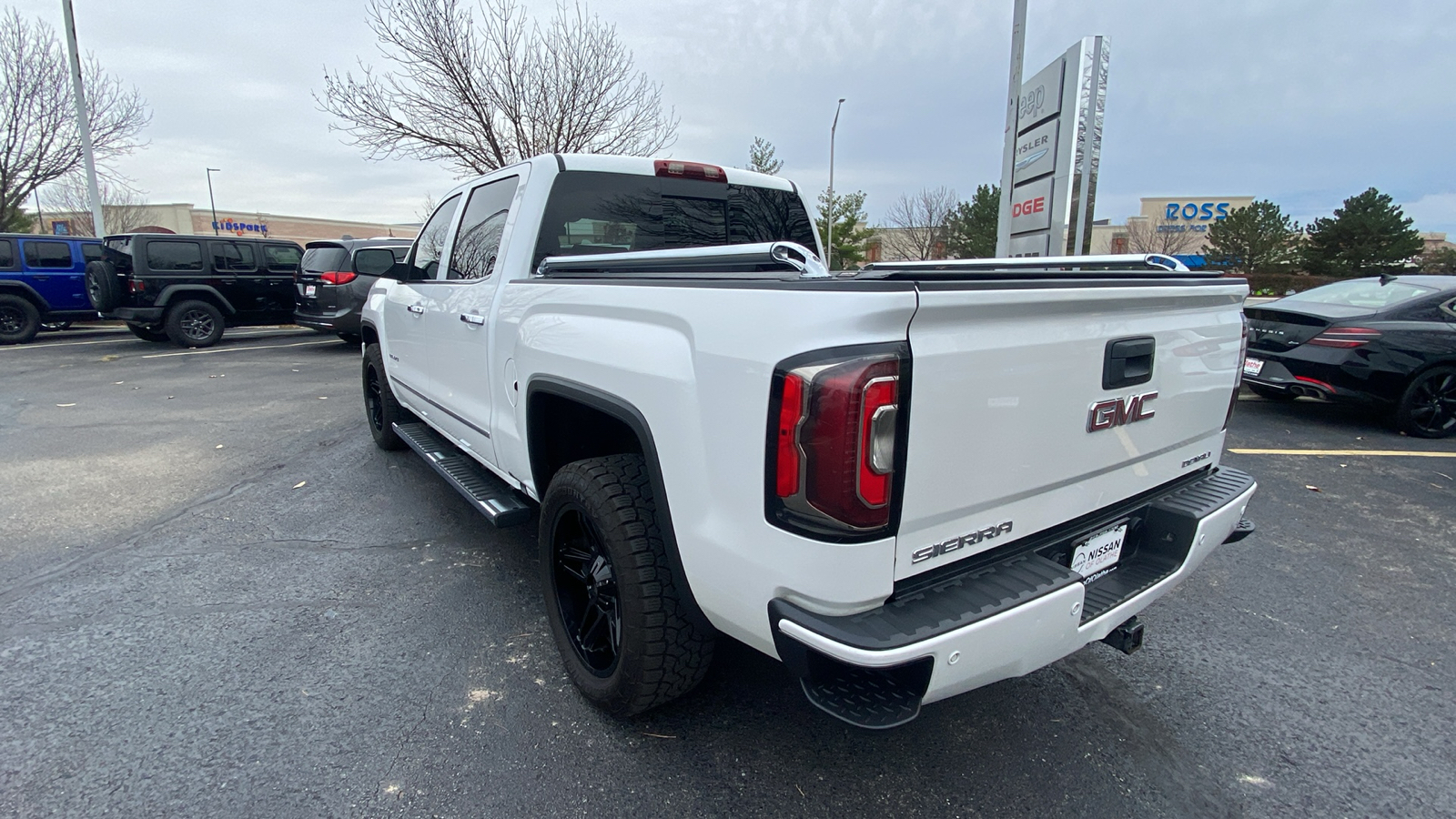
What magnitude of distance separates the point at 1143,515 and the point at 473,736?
235 cm

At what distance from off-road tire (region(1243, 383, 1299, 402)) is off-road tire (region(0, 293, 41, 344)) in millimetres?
19208

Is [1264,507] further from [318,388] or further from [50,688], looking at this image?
[318,388]

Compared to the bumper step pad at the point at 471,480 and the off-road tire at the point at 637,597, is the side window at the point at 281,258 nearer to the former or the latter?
the bumper step pad at the point at 471,480

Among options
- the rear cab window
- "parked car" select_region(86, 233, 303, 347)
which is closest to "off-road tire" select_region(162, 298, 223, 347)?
"parked car" select_region(86, 233, 303, 347)

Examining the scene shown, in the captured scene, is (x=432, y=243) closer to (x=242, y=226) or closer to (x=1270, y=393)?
(x=1270, y=393)

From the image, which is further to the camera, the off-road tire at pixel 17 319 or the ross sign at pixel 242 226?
the ross sign at pixel 242 226

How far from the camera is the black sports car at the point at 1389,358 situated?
6113 millimetres

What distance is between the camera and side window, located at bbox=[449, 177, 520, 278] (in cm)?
337

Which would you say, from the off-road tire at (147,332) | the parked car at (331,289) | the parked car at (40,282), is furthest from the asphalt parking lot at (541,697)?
the parked car at (40,282)

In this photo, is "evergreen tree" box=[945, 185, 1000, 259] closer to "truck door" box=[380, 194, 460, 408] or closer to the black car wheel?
the black car wheel

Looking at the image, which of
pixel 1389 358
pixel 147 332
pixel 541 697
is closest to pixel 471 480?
pixel 541 697

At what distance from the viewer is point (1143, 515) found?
2.33 meters

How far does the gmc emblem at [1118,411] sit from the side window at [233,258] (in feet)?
49.2

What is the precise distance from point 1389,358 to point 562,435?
729cm
